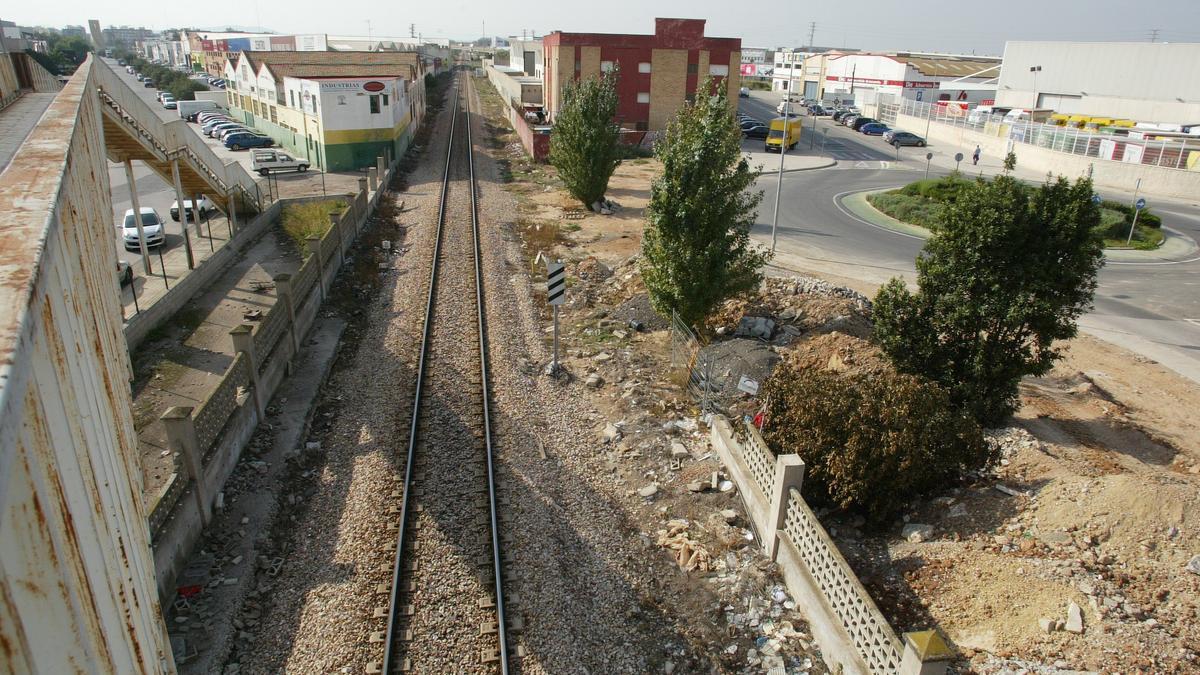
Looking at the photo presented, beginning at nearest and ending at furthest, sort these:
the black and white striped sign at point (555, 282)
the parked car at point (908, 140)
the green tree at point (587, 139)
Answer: the black and white striped sign at point (555, 282), the green tree at point (587, 139), the parked car at point (908, 140)

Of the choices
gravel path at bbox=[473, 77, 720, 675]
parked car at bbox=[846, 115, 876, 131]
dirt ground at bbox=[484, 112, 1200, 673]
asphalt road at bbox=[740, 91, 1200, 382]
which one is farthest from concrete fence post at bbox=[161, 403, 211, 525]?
parked car at bbox=[846, 115, 876, 131]

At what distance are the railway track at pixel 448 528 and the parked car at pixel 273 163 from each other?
2590 cm

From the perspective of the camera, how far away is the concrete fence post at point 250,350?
491 inches

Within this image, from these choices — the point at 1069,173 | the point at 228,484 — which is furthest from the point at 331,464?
the point at 1069,173

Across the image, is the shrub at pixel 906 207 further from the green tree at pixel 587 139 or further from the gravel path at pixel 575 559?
the gravel path at pixel 575 559

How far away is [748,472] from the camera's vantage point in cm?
1105

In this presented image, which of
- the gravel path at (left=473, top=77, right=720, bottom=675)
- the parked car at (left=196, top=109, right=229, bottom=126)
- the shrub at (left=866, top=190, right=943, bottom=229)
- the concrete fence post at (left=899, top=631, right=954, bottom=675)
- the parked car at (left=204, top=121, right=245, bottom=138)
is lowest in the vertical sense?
the gravel path at (left=473, top=77, right=720, bottom=675)

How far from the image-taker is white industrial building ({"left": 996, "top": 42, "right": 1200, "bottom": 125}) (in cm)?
5228

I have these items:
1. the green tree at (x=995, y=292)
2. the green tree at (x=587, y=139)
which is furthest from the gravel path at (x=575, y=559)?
the green tree at (x=587, y=139)

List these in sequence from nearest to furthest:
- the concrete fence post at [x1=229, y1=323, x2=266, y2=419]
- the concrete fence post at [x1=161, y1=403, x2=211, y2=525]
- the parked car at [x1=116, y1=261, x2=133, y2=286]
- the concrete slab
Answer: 1. the concrete slab
2. the concrete fence post at [x1=161, y1=403, x2=211, y2=525]
3. the concrete fence post at [x1=229, y1=323, x2=266, y2=419]
4. the parked car at [x1=116, y1=261, x2=133, y2=286]

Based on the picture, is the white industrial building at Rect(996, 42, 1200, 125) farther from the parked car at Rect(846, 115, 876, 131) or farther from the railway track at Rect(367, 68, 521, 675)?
the railway track at Rect(367, 68, 521, 675)

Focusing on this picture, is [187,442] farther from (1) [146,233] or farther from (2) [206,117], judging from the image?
(2) [206,117]

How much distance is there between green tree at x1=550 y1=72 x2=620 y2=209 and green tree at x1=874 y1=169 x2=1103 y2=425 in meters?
19.3

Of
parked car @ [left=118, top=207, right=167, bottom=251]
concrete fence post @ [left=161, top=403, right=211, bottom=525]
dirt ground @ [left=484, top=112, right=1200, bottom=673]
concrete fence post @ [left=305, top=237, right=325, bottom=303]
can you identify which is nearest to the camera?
dirt ground @ [left=484, top=112, right=1200, bottom=673]
